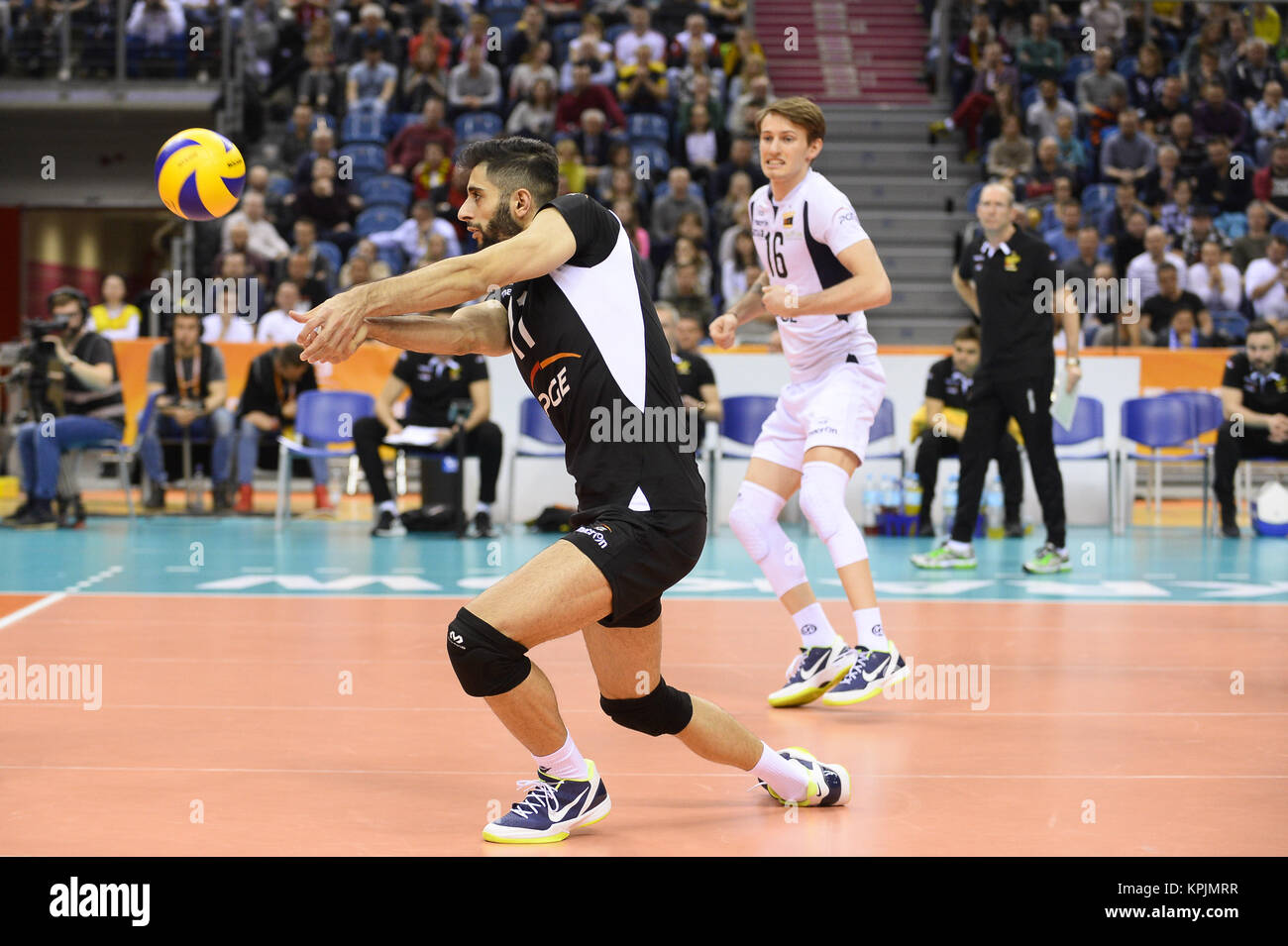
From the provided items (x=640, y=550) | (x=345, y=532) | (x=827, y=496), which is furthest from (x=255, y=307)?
(x=640, y=550)

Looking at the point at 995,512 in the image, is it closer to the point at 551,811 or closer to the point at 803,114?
the point at 803,114

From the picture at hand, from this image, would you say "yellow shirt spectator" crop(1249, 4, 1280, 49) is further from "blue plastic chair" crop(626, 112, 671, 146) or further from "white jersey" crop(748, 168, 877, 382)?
"white jersey" crop(748, 168, 877, 382)

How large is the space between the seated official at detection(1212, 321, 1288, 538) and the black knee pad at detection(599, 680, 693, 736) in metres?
10.4

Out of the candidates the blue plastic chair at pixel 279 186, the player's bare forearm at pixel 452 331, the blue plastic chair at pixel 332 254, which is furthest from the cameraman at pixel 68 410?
the player's bare forearm at pixel 452 331

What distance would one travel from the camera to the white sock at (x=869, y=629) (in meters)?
6.32

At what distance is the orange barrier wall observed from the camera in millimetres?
15242

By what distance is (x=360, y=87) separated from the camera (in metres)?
20.0

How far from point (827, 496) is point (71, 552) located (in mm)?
6947

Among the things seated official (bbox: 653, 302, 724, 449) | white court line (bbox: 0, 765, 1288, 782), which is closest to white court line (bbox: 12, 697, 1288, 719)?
white court line (bbox: 0, 765, 1288, 782)

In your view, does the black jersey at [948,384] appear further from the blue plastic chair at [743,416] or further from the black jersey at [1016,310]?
the black jersey at [1016,310]

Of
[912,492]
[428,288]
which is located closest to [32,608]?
[428,288]

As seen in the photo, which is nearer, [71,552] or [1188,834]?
[1188,834]

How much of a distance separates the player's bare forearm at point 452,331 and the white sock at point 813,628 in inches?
92.5
